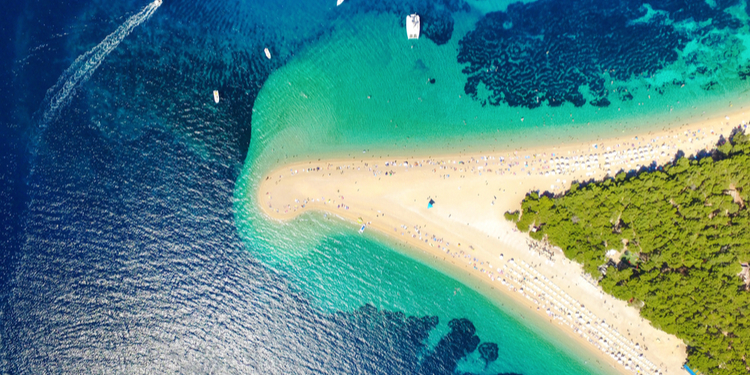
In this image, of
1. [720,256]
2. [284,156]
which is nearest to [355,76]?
[284,156]

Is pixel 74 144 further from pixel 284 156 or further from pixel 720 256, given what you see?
pixel 720 256

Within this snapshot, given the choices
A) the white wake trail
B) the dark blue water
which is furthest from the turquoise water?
the white wake trail

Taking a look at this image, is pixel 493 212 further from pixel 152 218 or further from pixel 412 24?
pixel 152 218

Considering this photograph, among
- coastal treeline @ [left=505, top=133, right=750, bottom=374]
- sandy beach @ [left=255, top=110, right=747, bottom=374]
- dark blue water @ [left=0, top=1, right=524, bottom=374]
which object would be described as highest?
coastal treeline @ [left=505, top=133, right=750, bottom=374]

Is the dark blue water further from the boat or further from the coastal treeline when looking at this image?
the coastal treeline

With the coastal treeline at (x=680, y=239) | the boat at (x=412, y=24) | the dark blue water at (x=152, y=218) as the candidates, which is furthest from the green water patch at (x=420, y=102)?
the coastal treeline at (x=680, y=239)

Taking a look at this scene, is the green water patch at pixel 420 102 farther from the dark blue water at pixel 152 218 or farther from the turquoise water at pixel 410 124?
the dark blue water at pixel 152 218
